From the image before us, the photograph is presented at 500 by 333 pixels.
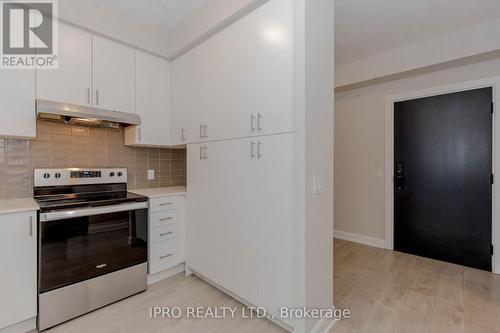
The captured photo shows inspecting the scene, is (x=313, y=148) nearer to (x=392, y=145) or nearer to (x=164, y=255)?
(x=164, y=255)

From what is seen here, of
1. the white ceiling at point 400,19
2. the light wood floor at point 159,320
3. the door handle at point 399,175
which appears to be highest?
the white ceiling at point 400,19

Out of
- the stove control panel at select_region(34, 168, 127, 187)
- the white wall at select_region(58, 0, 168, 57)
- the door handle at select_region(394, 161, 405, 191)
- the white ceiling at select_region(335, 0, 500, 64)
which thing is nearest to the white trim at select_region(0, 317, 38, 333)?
the stove control panel at select_region(34, 168, 127, 187)

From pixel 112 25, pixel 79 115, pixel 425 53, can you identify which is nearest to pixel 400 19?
pixel 425 53

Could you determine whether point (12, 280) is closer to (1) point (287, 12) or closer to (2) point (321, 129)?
(2) point (321, 129)

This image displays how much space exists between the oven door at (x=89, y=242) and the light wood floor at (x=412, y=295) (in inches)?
69.9

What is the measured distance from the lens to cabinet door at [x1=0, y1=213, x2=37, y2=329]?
150 centimetres

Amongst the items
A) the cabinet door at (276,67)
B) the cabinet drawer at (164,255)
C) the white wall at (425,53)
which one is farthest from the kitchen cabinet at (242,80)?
the white wall at (425,53)

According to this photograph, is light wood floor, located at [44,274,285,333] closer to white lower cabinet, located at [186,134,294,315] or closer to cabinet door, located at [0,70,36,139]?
white lower cabinet, located at [186,134,294,315]

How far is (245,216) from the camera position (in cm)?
183

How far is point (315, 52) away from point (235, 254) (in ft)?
5.31

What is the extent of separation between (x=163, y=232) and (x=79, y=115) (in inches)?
49.5

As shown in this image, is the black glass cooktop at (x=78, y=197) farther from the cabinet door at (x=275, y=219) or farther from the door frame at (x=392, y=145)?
the door frame at (x=392, y=145)

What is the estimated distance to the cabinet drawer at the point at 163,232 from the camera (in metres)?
2.22

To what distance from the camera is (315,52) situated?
153 centimetres
